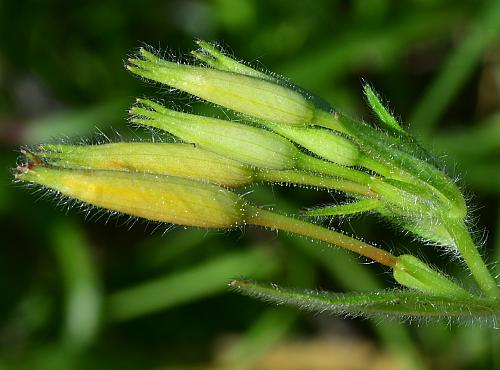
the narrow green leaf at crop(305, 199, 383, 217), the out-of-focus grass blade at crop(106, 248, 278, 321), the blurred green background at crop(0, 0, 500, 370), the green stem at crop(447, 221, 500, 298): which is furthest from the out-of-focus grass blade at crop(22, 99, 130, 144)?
the green stem at crop(447, 221, 500, 298)

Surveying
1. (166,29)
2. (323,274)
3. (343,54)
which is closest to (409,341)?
(323,274)

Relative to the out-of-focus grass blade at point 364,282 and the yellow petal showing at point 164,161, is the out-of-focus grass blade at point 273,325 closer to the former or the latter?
the out-of-focus grass blade at point 364,282

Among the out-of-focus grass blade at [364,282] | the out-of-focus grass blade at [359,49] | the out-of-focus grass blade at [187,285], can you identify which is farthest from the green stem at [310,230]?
the out-of-focus grass blade at [359,49]

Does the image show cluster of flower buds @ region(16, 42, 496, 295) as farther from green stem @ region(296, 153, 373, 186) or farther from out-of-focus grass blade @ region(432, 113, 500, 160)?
out-of-focus grass blade @ region(432, 113, 500, 160)

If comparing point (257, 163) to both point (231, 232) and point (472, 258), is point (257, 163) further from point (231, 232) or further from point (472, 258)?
point (231, 232)

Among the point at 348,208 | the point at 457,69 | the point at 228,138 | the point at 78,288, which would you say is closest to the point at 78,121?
the point at 78,288

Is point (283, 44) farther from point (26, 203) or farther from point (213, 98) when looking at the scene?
point (213, 98)
